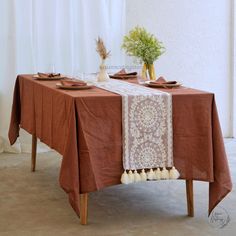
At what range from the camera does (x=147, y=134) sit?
9.09 feet

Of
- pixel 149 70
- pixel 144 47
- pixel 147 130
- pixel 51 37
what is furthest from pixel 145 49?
pixel 51 37

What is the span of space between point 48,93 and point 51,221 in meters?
0.73

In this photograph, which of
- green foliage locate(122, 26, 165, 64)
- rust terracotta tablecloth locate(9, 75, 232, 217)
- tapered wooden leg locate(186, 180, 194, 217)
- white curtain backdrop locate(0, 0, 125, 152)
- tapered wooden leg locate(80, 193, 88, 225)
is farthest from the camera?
white curtain backdrop locate(0, 0, 125, 152)

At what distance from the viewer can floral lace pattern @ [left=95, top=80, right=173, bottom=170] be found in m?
2.74

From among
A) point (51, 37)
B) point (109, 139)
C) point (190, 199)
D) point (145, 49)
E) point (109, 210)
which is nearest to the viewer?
point (109, 139)

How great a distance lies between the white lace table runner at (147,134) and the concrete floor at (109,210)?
28 centimetres

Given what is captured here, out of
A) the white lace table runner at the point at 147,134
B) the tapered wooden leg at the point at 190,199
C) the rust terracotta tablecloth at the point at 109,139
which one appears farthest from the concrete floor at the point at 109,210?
the white lace table runner at the point at 147,134

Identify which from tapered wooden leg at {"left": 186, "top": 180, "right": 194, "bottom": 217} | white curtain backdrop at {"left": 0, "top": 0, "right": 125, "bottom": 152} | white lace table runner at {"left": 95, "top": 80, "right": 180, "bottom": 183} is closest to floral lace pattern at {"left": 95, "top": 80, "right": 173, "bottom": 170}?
white lace table runner at {"left": 95, "top": 80, "right": 180, "bottom": 183}

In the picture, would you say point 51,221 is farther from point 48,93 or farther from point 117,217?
point 48,93

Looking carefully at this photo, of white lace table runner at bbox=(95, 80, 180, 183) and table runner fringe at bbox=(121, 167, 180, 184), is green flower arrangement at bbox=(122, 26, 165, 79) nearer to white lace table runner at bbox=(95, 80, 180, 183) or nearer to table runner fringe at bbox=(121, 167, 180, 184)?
white lace table runner at bbox=(95, 80, 180, 183)

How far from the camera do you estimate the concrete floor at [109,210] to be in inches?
110

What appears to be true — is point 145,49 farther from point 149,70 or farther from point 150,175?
point 150,175

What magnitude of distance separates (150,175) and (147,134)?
0.21m

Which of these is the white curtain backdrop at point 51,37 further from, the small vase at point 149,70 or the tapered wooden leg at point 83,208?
the tapered wooden leg at point 83,208
